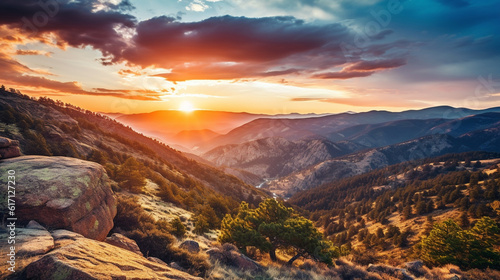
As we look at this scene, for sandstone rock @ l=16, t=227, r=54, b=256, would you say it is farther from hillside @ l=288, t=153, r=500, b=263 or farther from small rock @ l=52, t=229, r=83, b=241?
hillside @ l=288, t=153, r=500, b=263

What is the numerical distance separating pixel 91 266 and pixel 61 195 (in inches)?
246

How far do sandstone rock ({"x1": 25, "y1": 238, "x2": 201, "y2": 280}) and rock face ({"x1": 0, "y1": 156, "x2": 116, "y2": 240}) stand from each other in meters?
2.95

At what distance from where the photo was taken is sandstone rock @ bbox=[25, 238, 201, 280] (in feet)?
19.1

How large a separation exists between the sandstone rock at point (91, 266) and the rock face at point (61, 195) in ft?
9.68

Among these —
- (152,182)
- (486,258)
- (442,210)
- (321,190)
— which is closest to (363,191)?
(321,190)

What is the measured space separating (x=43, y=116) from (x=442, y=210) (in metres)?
108

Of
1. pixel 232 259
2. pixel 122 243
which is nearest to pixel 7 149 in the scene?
pixel 122 243

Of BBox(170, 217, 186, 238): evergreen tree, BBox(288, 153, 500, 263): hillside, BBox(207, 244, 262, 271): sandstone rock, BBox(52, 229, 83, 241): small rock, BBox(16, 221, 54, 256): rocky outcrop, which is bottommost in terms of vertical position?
BBox(288, 153, 500, 263): hillside

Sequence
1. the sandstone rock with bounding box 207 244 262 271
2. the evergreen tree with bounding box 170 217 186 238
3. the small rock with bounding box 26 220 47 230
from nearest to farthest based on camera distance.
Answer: the small rock with bounding box 26 220 47 230, the sandstone rock with bounding box 207 244 262 271, the evergreen tree with bounding box 170 217 186 238

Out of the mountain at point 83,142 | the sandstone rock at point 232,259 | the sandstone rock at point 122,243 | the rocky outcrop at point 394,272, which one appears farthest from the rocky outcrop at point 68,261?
the mountain at point 83,142

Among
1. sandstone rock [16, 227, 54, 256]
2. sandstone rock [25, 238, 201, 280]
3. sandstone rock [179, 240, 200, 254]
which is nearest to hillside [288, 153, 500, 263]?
sandstone rock [179, 240, 200, 254]

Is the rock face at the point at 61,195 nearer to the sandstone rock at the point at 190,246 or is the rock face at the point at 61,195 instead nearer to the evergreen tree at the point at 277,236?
the sandstone rock at the point at 190,246

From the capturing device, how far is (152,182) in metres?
39.3

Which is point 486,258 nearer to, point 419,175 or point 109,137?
point 109,137
